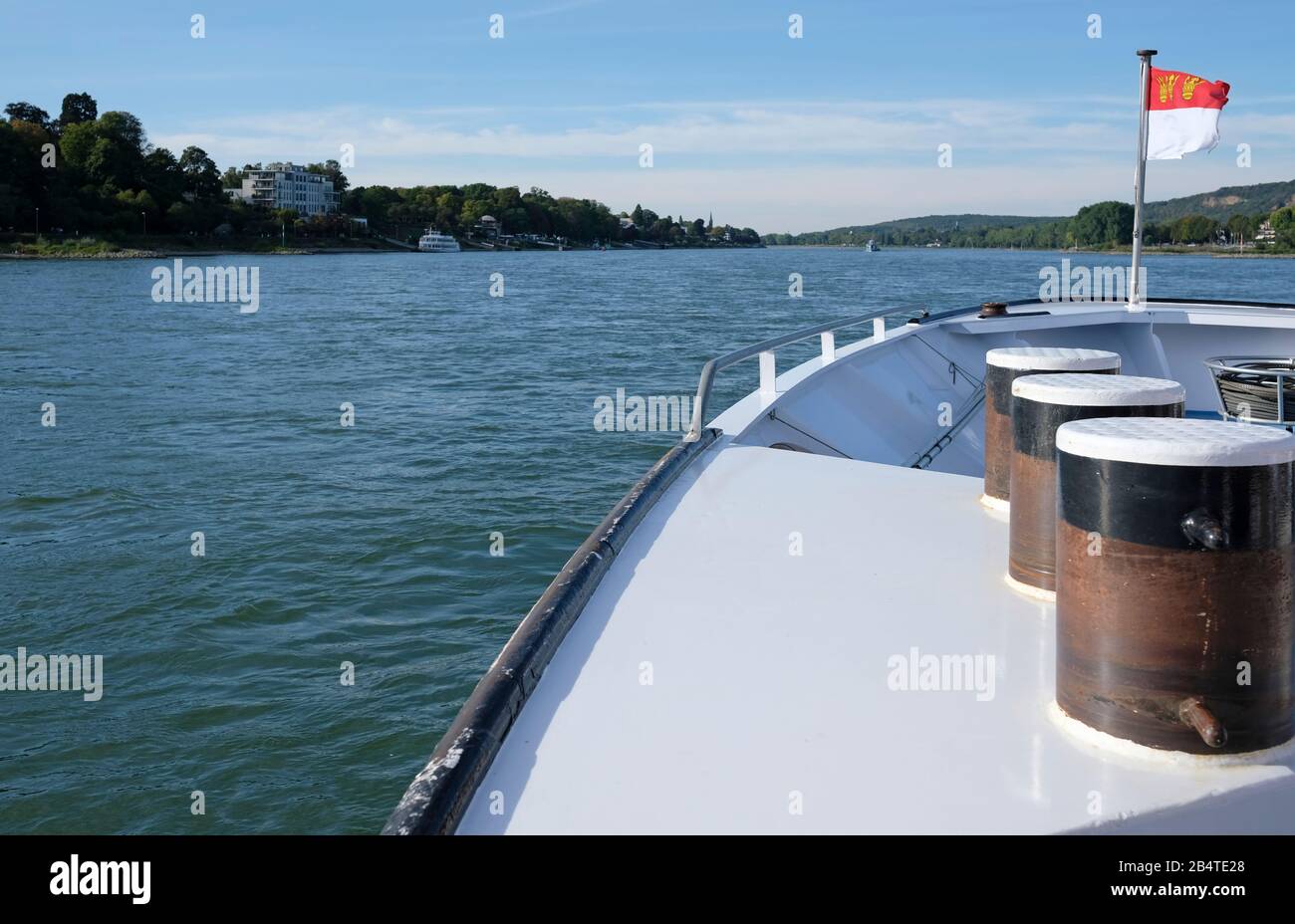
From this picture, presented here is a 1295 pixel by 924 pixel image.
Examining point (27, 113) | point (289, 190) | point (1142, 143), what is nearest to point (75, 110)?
point (27, 113)

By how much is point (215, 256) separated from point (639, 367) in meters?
109

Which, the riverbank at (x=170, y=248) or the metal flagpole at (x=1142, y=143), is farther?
the riverbank at (x=170, y=248)

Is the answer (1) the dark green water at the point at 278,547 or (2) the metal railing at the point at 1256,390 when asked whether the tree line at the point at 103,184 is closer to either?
(1) the dark green water at the point at 278,547

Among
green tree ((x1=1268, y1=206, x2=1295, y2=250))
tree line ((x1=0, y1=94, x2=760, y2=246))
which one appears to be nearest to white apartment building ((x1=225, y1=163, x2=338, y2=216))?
tree line ((x1=0, y1=94, x2=760, y2=246))

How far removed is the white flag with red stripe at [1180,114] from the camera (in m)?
11.5

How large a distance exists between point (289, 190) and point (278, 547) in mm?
186741

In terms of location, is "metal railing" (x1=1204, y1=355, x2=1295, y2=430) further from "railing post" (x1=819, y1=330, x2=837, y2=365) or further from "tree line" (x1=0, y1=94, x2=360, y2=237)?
"tree line" (x1=0, y1=94, x2=360, y2=237)

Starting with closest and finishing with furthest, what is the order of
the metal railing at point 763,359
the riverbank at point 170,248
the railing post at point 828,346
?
the metal railing at point 763,359
the railing post at point 828,346
the riverbank at point 170,248

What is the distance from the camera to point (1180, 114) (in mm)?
11711

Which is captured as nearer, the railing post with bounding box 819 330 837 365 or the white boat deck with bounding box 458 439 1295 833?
the white boat deck with bounding box 458 439 1295 833

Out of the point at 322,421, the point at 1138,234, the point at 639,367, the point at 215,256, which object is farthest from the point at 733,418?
the point at 215,256

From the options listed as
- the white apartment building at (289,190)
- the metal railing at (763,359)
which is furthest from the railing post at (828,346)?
the white apartment building at (289,190)

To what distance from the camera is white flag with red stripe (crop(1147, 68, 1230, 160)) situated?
11.5 metres

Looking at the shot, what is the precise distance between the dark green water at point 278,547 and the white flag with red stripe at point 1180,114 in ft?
22.9
